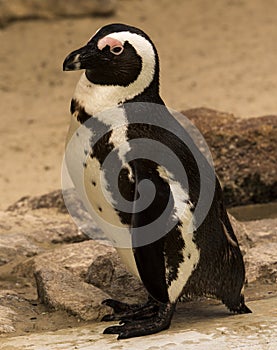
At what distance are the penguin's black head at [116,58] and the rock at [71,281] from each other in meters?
0.74

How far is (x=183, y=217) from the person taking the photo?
2.77 metres

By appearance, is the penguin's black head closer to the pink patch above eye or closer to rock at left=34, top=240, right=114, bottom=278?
the pink patch above eye

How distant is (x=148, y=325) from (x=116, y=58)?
765 mm

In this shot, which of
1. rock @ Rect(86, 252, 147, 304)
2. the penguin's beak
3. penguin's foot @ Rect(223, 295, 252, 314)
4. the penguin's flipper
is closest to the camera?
the penguin's flipper

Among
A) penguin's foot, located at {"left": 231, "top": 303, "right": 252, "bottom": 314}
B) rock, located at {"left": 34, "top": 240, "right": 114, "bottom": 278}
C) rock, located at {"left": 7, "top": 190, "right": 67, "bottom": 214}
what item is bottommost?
rock, located at {"left": 7, "top": 190, "right": 67, "bottom": 214}

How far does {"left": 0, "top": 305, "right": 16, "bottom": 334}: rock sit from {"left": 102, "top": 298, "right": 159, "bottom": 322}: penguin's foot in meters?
0.29

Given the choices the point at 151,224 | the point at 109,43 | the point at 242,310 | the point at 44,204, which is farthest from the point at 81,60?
the point at 44,204

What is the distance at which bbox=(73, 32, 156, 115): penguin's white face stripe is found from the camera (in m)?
2.83

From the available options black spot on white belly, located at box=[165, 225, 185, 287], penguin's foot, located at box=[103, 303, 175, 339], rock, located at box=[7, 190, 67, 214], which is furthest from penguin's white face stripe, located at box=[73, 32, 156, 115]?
rock, located at box=[7, 190, 67, 214]

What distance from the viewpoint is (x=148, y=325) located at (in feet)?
9.20

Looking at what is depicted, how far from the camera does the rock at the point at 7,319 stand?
9.80 feet

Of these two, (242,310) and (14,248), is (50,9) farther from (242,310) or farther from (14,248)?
(242,310)

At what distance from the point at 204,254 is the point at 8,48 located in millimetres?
5917

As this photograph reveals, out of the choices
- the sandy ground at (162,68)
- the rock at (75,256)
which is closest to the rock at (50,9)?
the sandy ground at (162,68)
